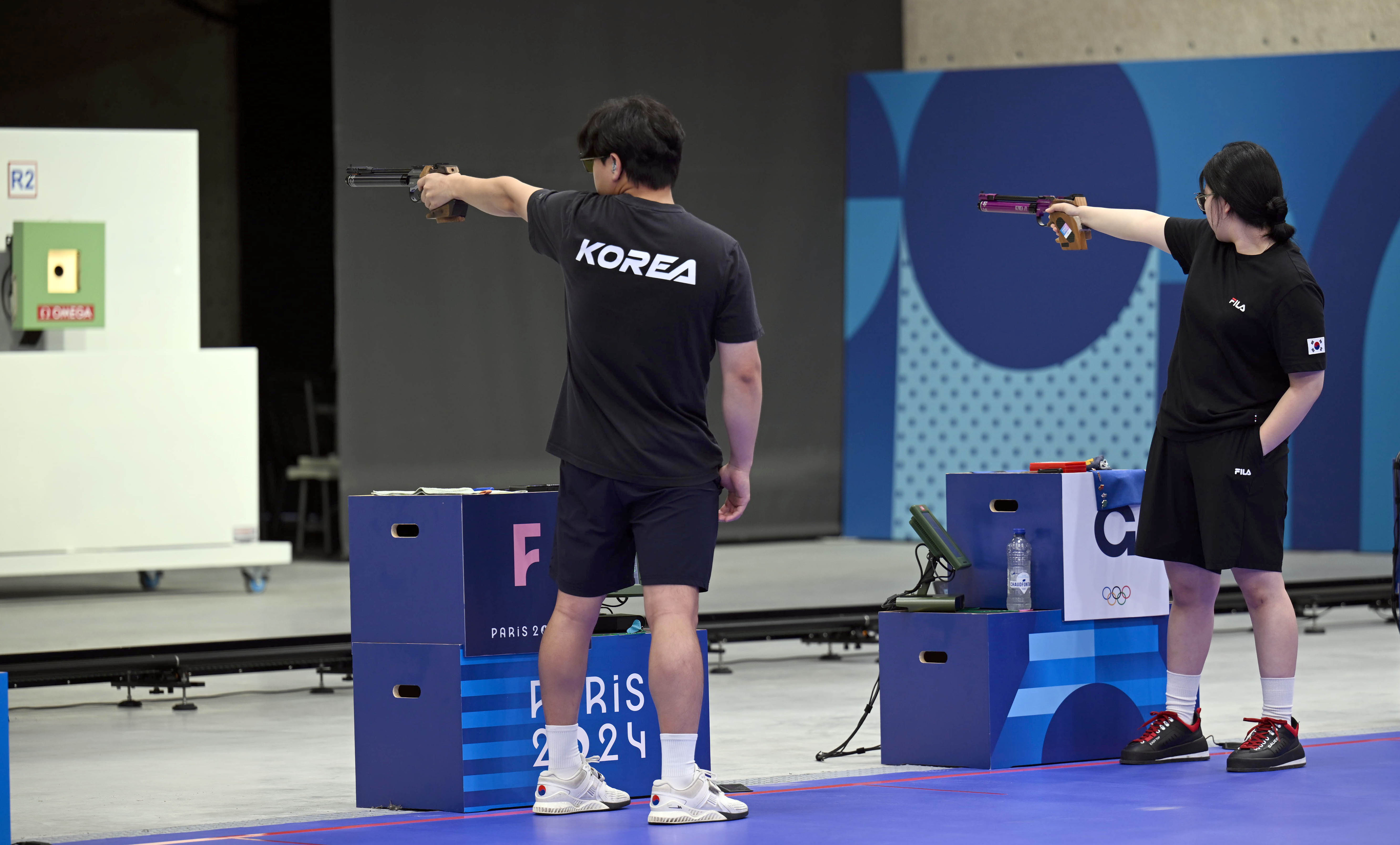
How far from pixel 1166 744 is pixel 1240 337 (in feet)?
3.06

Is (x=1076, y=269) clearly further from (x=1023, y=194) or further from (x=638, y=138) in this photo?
(x=638, y=138)

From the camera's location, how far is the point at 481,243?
9.83 metres

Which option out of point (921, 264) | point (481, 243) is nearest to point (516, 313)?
point (481, 243)

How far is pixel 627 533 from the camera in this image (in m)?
3.73

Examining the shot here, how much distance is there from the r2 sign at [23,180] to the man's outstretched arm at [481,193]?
4624 mm

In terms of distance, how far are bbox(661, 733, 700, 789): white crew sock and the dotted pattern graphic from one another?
6.34 meters

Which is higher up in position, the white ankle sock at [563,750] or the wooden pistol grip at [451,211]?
the wooden pistol grip at [451,211]

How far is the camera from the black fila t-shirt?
3623 millimetres

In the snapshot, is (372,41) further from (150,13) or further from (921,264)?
(921,264)

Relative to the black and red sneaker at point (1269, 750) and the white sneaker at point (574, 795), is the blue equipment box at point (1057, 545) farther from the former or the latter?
the white sneaker at point (574, 795)

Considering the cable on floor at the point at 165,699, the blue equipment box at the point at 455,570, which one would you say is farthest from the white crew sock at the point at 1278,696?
the cable on floor at the point at 165,699

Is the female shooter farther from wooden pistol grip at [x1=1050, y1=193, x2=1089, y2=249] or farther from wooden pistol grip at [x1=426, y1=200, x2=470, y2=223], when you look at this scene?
wooden pistol grip at [x1=426, y1=200, x2=470, y2=223]

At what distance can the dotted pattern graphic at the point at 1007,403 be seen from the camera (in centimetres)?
985

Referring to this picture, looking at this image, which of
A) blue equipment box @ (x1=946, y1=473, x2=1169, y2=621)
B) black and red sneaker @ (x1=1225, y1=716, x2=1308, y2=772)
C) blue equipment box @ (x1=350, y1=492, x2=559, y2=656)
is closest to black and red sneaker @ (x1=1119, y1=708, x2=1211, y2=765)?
black and red sneaker @ (x1=1225, y1=716, x2=1308, y2=772)
